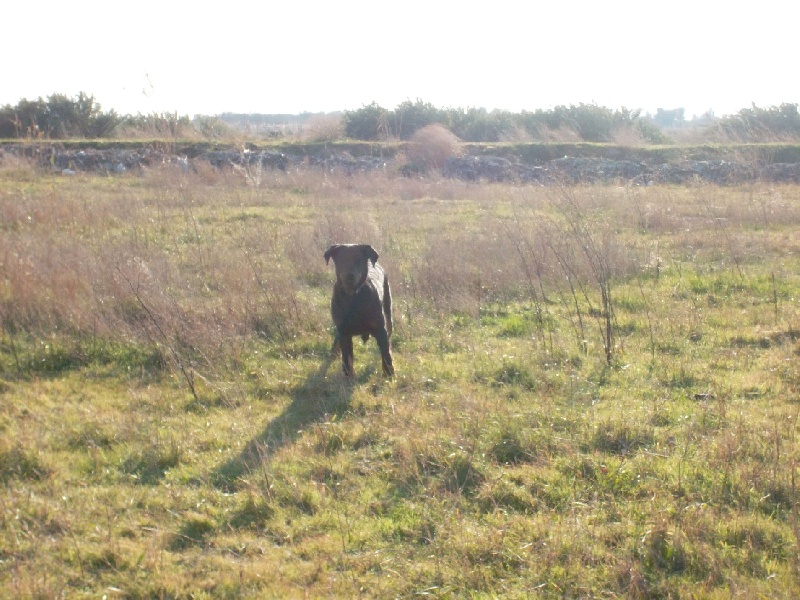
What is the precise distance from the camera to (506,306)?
9.78 meters

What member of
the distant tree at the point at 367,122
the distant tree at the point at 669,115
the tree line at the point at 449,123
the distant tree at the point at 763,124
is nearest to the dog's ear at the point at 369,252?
the tree line at the point at 449,123

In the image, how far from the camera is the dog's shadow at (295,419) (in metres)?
5.24

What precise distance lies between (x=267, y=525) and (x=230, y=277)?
18.7 ft

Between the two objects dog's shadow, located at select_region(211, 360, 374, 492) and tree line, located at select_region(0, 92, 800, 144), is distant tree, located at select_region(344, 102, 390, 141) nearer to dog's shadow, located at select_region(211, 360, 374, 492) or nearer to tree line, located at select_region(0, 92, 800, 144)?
tree line, located at select_region(0, 92, 800, 144)

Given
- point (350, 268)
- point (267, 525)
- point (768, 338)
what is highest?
point (350, 268)

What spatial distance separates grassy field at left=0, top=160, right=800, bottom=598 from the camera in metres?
4.09

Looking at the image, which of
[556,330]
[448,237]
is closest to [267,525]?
[556,330]

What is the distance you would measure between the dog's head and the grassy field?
884 mm

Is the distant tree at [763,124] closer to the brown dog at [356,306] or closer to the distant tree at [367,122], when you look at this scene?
Answer: the distant tree at [367,122]

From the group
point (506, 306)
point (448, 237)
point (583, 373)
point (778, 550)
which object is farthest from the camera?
point (448, 237)

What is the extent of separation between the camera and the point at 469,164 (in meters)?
26.8

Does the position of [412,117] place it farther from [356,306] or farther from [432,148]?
[356,306]

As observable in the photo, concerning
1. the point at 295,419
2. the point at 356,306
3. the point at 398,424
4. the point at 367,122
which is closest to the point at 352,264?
the point at 356,306

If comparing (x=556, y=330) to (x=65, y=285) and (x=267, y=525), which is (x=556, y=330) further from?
(x=65, y=285)
